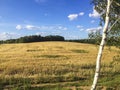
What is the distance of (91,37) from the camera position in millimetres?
16188

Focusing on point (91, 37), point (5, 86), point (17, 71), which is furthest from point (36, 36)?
point (91, 37)

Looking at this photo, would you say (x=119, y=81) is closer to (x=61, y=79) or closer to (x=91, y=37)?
(x=61, y=79)

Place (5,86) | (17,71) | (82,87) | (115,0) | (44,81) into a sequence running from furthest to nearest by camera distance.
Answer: (17,71), (44,81), (5,86), (82,87), (115,0)

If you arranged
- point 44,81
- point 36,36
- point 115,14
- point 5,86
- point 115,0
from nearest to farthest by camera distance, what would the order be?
point 115,0
point 115,14
point 5,86
point 44,81
point 36,36

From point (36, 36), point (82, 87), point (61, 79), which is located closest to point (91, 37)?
point (82, 87)

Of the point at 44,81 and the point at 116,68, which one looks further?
the point at 116,68

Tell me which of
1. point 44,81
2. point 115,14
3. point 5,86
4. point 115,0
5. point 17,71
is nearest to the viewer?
point 115,0

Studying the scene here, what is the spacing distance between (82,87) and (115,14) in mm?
8007

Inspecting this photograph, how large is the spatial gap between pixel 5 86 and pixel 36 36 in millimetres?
113815

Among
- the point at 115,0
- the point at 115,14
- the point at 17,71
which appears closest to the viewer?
the point at 115,0

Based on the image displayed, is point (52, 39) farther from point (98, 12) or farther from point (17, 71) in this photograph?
point (98, 12)

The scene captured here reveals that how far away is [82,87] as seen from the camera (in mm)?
23188

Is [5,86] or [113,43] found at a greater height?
[113,43]

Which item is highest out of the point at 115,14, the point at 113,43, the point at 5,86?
the point at 115,14
